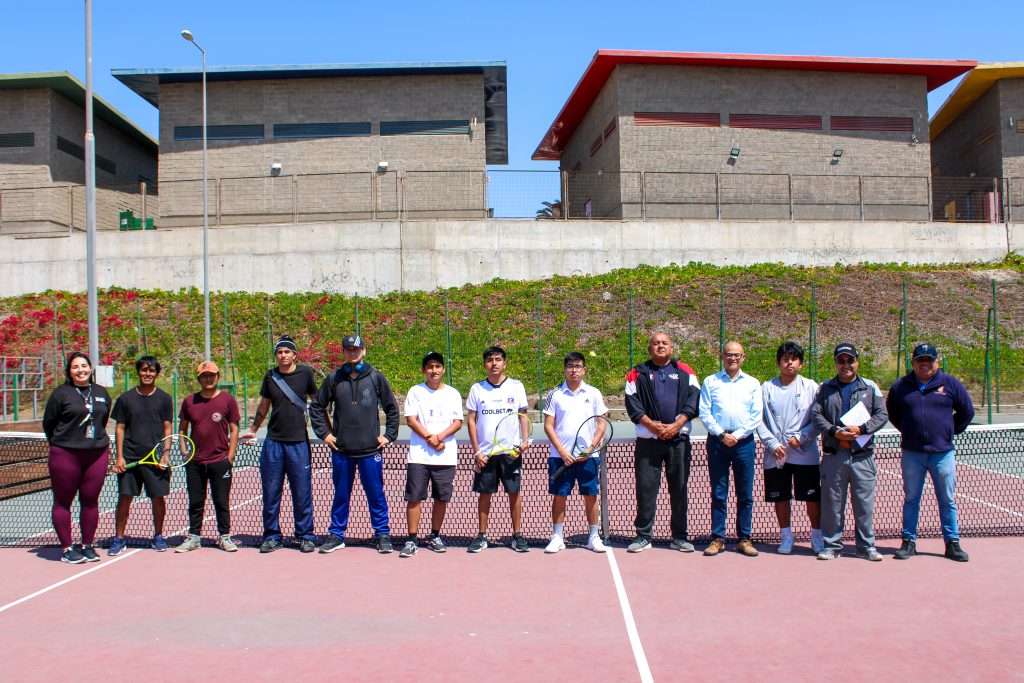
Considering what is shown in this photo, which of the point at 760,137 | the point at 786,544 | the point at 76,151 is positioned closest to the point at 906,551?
the point at 786,544

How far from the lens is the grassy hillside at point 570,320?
2288cm

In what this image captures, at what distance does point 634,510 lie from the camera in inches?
372

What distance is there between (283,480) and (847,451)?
5025 mm

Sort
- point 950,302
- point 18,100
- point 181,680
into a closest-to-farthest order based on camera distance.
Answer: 1. point 181,680
2. point 950,302
3. point 18,100

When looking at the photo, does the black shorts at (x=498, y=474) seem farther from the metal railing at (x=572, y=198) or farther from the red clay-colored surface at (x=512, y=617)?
the metal railing at (x=572, y=198)

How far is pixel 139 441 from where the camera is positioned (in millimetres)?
7668

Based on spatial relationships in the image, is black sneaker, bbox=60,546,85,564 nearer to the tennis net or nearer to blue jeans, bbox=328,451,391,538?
the tennis net

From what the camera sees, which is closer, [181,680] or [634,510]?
[181,680]

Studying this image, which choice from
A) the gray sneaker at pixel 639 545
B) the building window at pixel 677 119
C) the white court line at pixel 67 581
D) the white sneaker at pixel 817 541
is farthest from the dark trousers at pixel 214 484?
the building window at pixel 677 119

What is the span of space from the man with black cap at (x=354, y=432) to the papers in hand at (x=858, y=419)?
3931 millimetres

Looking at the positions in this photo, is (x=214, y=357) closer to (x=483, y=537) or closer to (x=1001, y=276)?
(x=483, y=537)

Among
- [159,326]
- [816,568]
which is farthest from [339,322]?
[816,568]

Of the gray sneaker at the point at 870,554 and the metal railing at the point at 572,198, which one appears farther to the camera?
the metal railing at the point at 572,198

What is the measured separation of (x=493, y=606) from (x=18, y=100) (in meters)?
33.3
